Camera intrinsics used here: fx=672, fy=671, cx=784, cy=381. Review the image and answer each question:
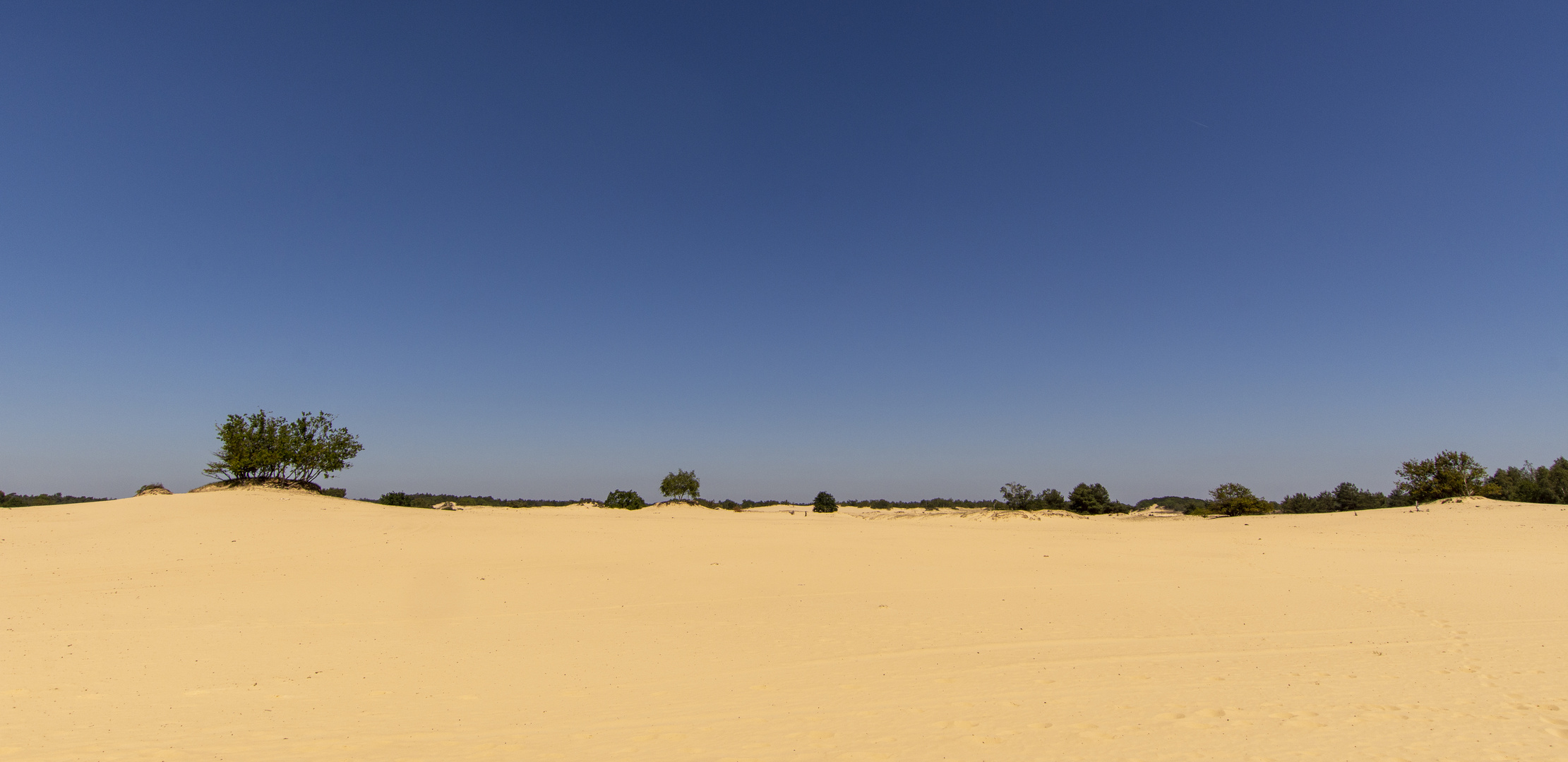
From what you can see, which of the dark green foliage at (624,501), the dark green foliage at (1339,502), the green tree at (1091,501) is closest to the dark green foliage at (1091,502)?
the green tree at (1091,501)

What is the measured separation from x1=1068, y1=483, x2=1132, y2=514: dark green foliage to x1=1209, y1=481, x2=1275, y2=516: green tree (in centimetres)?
438

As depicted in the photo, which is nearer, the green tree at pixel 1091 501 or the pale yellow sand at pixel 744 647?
the pale yellow sand at pixel 744 647

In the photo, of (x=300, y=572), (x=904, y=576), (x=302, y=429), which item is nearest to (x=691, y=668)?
(x=904, y=576)

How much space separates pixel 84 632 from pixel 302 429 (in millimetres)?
19481

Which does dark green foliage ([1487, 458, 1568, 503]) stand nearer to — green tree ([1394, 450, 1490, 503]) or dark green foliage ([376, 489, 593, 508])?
green tree ([1394, 450, 1490, 503])

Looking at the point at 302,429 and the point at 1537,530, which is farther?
the point at 302,429

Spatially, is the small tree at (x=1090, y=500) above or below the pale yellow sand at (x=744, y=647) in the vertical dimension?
above

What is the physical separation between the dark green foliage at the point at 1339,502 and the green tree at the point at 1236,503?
22.0 ft

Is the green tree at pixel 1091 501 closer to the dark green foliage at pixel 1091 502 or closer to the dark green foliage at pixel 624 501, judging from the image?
the dark green foliage at pixel 1091 502

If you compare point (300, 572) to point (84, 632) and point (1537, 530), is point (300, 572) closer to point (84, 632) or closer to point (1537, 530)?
point (84, 632)

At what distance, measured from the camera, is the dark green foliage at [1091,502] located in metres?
33.4

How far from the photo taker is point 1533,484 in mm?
35844

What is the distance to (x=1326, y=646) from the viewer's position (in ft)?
29.6

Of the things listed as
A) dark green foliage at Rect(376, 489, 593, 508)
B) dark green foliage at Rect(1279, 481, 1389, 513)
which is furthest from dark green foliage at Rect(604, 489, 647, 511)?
dark green foliage at Rect(1279, 481, 1389, 513)
